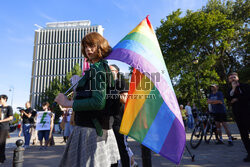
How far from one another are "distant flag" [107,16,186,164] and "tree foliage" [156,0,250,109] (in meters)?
18.8

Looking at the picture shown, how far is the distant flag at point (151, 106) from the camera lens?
1882 millimetres

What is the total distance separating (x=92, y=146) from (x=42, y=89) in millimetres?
74432

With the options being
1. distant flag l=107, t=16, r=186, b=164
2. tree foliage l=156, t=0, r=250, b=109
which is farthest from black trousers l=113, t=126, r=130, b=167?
tree foliage l=156, t=0, r=250, b=109

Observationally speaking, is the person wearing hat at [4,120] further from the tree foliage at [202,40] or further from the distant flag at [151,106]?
the tree foliage at [202,40]

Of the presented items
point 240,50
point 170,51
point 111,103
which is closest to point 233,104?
point 111,103

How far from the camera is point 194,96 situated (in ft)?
82.5

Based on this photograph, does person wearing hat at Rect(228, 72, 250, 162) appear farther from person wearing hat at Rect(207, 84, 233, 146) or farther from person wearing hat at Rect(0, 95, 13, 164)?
person wearing hat at Rect(0, 95, 13, 164)

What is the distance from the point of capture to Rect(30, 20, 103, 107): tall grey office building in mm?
68875

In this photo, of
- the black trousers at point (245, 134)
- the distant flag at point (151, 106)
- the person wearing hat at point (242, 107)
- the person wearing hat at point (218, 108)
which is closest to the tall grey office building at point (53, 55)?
the person wearing hat at point (218, 108)

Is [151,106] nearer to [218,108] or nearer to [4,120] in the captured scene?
[4,120]

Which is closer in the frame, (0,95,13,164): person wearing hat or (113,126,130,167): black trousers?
(113,126,130,167): black trousers

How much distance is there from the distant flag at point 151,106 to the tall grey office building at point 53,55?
6790 centimetres

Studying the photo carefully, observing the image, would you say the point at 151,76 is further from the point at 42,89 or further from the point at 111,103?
the point at 42,89

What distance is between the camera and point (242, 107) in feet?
14.7
